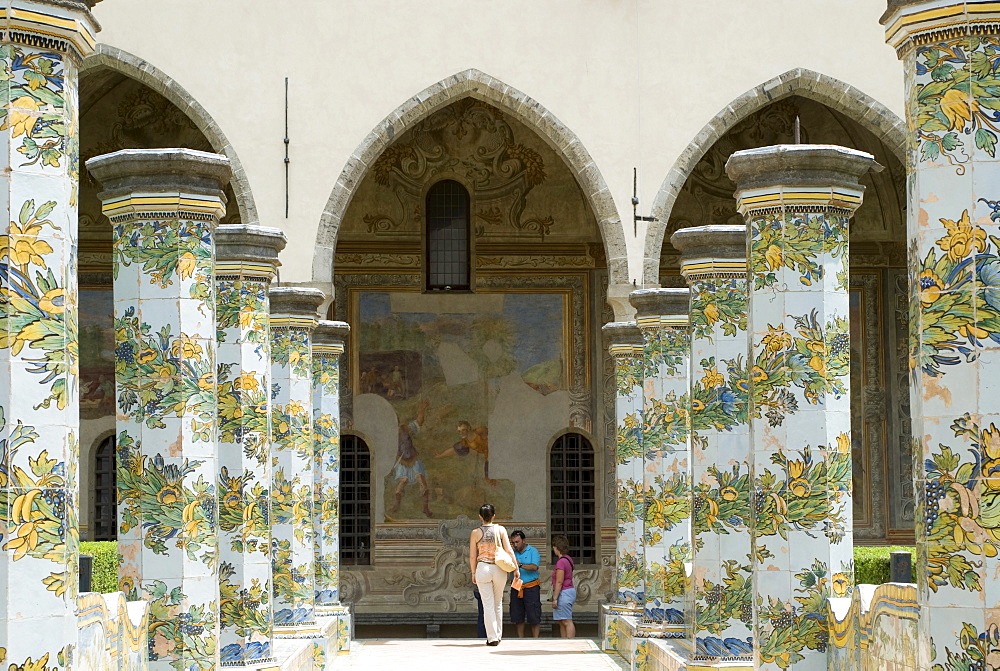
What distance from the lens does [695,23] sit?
59.0 ft

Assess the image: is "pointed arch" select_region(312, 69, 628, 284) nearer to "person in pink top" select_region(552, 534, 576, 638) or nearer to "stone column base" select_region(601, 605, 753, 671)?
"person in pink top" select_region(552, 534, 576, 638)

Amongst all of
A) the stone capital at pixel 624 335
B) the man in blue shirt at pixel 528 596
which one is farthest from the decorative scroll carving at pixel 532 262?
the stone capital at pixel 624 335

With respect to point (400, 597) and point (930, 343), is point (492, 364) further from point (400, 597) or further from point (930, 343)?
point (930, 343)

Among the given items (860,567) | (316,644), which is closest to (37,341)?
(316,644)

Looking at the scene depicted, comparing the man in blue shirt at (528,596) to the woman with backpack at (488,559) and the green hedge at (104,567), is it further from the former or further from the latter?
the green hedge at (104,567)

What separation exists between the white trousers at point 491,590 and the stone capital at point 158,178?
660cm

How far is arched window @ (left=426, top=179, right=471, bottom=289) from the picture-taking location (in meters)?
22.7

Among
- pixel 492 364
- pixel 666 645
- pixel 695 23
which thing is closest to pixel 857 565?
pixel 666 645

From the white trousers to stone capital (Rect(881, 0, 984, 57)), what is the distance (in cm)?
921

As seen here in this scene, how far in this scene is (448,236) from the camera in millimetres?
22781

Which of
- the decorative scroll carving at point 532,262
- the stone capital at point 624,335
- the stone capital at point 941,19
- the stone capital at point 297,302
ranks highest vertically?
the decorative scroll carving at point 532,262

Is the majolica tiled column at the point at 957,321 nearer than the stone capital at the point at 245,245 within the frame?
Yes

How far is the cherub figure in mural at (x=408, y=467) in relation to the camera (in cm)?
2214

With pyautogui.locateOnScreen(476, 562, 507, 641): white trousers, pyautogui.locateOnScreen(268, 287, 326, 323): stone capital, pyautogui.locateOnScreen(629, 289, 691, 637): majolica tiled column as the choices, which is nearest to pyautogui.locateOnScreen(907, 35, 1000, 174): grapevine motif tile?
pyautogui.locateOnScreen(629, 289, 691, 637): majolica tiled column
